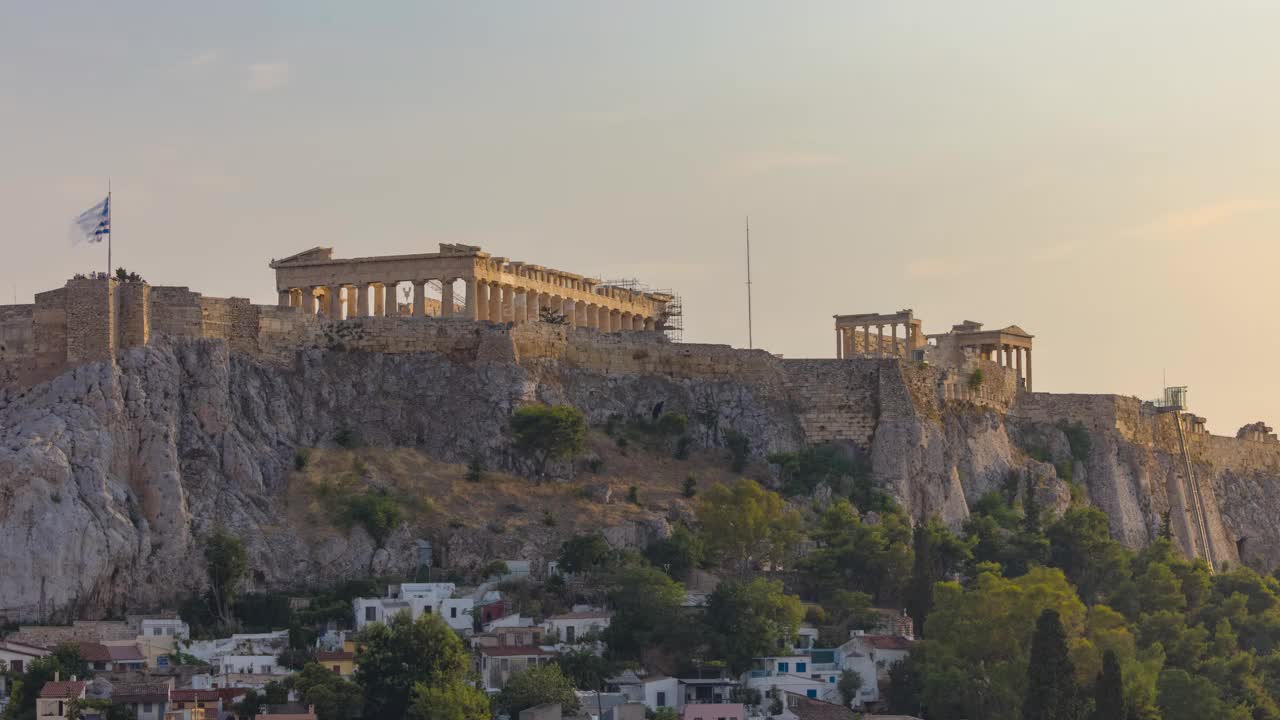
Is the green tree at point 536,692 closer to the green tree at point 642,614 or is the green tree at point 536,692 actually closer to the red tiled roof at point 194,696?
the green tree at point 642,614

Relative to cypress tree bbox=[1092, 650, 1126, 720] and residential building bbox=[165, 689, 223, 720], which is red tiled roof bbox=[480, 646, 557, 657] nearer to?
residential building bbox=[165, 689, 223, 720]

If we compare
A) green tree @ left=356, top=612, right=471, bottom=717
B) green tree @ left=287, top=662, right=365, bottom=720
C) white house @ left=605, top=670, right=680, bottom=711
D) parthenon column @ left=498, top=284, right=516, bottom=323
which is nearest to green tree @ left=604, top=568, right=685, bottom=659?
white house @ left=605, top=670, right=680, bottom=711

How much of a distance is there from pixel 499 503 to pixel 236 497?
8671 millimetres

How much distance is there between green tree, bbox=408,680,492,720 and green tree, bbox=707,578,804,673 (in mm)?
8722

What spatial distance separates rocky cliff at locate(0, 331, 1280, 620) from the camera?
8400 cm

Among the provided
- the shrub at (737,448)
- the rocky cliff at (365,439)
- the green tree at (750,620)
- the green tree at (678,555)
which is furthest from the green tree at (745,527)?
the shrub at (737,448)

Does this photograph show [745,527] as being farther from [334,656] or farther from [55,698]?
[55,698]

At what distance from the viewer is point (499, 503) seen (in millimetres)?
91188

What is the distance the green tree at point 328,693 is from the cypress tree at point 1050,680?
18.7m

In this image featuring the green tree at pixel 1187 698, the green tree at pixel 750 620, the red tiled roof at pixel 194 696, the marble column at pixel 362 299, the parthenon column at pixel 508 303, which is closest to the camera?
the red tiled roof at pixel 194 696

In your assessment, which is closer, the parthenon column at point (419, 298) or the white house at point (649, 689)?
the white house at point (649, 689)

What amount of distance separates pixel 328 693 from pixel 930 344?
40.0 meters

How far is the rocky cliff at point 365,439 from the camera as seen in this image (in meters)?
84.0

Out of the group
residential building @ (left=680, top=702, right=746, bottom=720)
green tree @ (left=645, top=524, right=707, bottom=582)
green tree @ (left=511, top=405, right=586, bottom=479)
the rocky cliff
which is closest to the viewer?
residential building @ (left=680, top=702, right=746, bottom=720)
